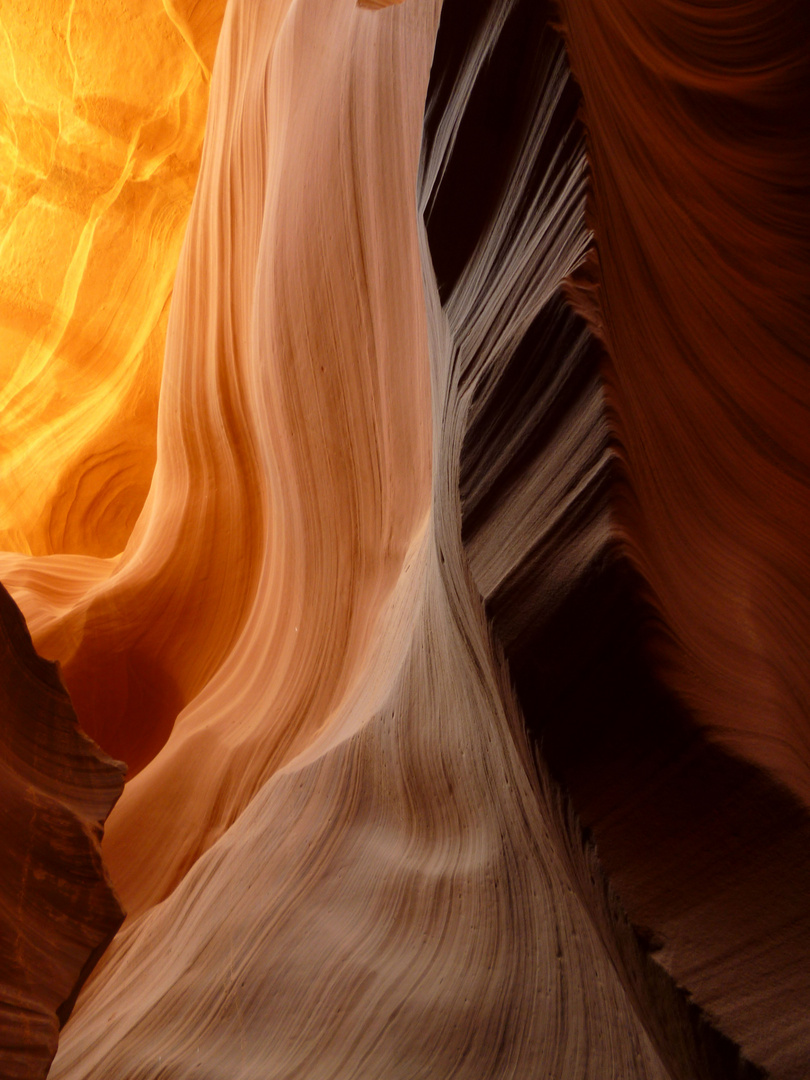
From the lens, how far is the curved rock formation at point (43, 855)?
0.66 metres

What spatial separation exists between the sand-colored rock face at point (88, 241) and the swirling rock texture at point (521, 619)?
169cm

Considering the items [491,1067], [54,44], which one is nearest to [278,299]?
[491,1067]

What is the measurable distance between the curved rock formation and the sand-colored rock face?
6.98 feet

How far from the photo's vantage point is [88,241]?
3102 millimetres

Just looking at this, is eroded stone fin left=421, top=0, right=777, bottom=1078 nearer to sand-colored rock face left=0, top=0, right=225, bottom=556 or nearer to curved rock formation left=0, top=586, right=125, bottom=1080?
curved rock formation left=0, top=586, right=125, bottom=1080

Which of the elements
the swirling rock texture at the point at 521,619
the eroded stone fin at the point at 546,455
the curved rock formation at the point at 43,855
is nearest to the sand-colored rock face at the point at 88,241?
the swirling rock texture at the point at 521,619

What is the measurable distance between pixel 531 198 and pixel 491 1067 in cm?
60

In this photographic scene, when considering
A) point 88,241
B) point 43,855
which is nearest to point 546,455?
point 43,855

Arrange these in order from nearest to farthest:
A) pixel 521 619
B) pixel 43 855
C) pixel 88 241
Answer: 1. pixel 521 619
2. pixel 43 855
3. pixel 88 241

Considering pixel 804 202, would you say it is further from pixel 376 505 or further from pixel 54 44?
pixel 54 44

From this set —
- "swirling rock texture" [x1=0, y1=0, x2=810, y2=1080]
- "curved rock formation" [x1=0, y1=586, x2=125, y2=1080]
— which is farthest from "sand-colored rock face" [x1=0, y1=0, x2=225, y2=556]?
"curved rock formation" [x1=0, y1=586, x2=125, y2=1080]

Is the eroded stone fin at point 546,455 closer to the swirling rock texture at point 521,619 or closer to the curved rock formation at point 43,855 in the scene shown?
the swirling rock texture at point 521,619

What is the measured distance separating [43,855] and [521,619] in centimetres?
47

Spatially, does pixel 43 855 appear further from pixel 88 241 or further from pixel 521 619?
pixel 88 241
